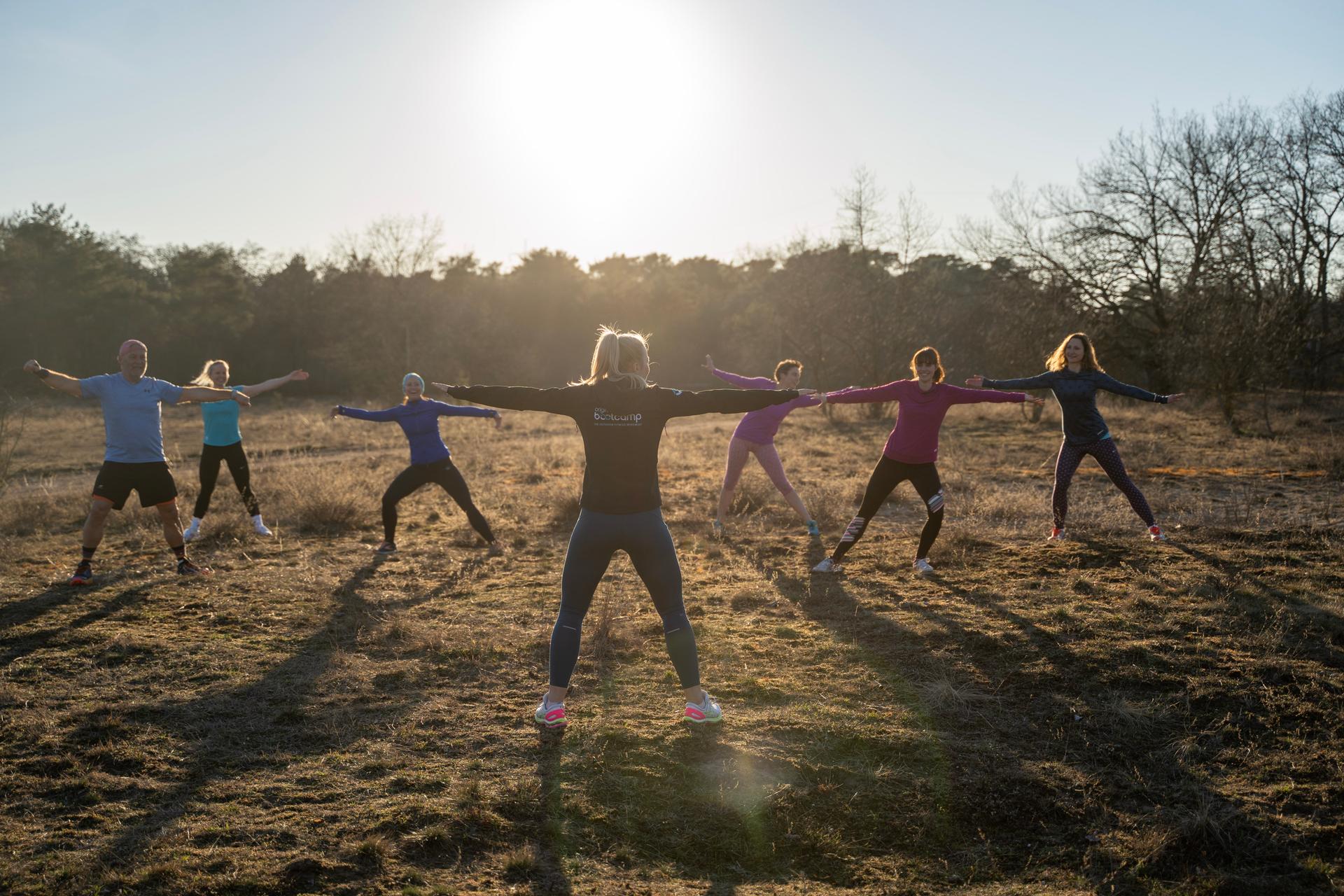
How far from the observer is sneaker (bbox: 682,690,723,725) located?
4777 millimetres

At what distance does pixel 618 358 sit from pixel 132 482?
534 centimetres

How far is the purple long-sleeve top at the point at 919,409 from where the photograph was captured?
738cm

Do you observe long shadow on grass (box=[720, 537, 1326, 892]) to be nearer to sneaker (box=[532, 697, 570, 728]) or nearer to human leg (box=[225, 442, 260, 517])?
sneaker (box=[532, 697, 570, 728])

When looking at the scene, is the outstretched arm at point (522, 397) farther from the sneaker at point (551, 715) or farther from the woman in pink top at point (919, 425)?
the woman in pink top at point (919, 425)

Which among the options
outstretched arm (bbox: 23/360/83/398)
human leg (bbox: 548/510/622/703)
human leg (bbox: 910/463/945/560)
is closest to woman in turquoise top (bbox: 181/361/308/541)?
outstretched arm (bbox: 23/360/83/398)

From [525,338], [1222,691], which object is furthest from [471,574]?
[525,338]

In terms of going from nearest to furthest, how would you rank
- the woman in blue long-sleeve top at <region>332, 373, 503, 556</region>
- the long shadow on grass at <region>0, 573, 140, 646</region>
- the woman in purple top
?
1. the long shadow on grass at <region>0, 573, 140, 646</region>
2. the woman in blue long-sleeve top at <region>332, 373, 503, 556</region>
3. the woman in purple top

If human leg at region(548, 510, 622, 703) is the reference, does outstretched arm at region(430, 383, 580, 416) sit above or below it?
above

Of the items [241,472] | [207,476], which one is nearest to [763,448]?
[241,472]

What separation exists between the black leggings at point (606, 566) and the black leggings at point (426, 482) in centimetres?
479

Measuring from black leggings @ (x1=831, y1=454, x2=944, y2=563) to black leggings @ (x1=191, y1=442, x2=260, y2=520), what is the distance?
6776 mm

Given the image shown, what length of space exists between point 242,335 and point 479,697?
146ft

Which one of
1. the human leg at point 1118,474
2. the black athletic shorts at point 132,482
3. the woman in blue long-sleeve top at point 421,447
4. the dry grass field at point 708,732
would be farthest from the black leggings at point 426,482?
the human leg at point 1118,474

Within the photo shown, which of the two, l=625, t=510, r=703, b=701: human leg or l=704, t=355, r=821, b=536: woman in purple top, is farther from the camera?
l=704, t=355, r=821, b=536: woman in purple top
